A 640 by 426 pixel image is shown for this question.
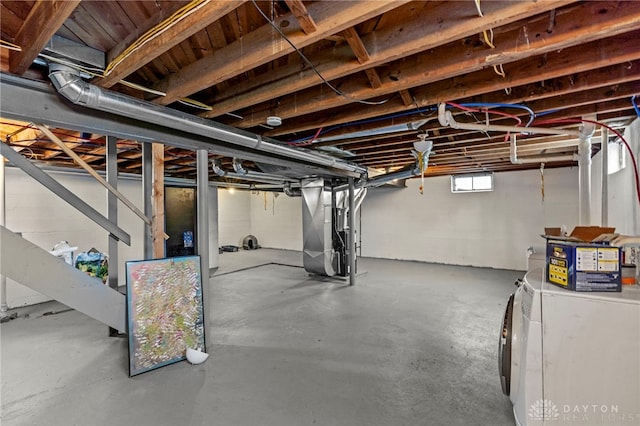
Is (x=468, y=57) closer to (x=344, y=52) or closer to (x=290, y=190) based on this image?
(x=344, y=52)

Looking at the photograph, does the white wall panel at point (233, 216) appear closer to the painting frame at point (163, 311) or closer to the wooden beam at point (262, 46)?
the painting frame at point (163, 311)

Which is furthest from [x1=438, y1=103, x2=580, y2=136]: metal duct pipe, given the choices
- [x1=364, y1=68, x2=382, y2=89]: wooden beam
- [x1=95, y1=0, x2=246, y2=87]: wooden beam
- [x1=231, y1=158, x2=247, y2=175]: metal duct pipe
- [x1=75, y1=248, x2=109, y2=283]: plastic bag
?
[x1=75, y1=248, x2=109, y2=283]: plastic bag

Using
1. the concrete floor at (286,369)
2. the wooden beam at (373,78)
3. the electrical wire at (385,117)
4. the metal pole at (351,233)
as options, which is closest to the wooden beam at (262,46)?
the wooden beam at (373,78)

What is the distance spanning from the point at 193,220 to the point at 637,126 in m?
6.57

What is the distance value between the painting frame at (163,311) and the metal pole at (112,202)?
87 cm

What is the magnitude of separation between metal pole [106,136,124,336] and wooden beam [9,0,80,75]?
129 cm

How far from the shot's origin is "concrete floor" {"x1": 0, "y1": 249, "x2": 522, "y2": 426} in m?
1.83

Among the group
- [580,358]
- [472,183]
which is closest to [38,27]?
[580,358]

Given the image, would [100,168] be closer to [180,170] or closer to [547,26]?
[180,170]

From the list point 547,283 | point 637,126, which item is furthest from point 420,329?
point 637,126

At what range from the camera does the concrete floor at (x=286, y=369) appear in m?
1.83

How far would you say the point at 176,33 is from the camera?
130 centimetres

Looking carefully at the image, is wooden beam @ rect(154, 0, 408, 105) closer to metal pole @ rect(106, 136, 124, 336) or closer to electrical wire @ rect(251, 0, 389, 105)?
electrical wire @ rect(251, 0, 389, 105)

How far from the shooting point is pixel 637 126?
7.63 feet
